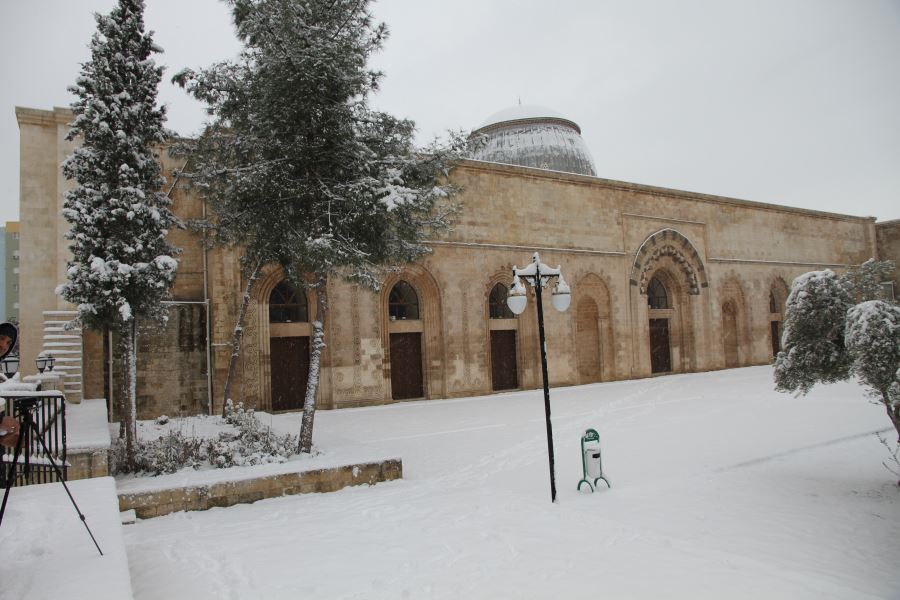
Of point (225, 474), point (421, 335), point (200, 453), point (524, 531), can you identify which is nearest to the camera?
point (524, 531)

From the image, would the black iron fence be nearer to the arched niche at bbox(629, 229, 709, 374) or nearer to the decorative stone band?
the decorative stone band

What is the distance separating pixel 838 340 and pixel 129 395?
10097 mm

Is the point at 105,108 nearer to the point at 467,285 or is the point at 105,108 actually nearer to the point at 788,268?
the point at 467,285

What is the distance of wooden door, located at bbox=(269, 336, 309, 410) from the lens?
16328 millimetres

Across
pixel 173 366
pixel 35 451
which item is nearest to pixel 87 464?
pixel 35 451

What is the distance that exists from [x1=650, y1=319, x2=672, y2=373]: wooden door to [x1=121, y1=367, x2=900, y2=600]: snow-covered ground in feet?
44.1

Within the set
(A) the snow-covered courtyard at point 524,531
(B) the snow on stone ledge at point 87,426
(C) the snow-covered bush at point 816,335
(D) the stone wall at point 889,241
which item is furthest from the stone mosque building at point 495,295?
(C) the snow-covered bush at point 816,335

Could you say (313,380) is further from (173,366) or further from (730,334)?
(730,334)

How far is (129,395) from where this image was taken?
8.22 metres

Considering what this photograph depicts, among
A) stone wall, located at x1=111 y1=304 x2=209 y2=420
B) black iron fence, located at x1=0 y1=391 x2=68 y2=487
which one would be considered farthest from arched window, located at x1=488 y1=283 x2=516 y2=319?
black iron fence, located at x1=0 y1=391 x2=68 y2=487

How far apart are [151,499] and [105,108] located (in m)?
5.39

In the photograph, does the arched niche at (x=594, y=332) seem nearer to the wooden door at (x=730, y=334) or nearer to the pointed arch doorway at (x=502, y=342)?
the pointed arch doorway at (x=502, y=342)

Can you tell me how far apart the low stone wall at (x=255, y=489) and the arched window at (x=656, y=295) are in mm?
19500

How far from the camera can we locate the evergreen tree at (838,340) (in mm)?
7258
